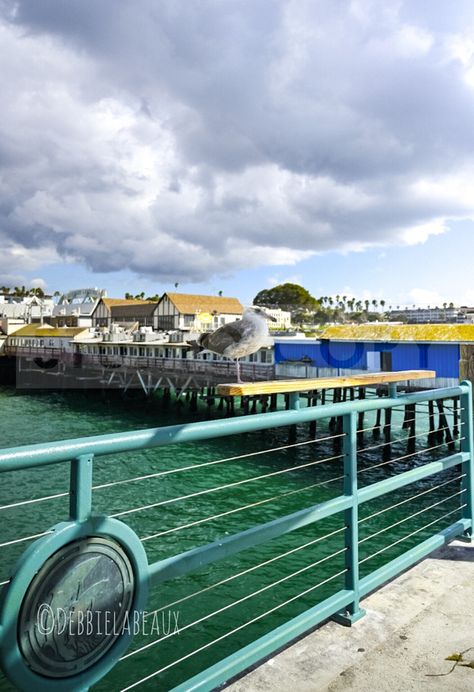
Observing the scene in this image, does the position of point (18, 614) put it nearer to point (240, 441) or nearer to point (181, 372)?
point (240, 441)

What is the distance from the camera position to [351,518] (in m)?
2.83

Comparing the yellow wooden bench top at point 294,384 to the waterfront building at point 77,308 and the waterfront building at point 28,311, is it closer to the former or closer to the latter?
the waterfront building at point 77,308

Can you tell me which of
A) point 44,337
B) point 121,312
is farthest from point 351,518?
point 121,312

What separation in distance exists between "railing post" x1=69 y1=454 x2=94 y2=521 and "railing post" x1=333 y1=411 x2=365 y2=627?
61.1 inches

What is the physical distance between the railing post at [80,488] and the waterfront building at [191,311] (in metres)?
62.9

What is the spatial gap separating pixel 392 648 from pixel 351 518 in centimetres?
65

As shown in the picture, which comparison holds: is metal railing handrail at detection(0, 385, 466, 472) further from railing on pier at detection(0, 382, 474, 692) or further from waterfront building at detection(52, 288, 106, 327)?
waterfront building at detection(52, 288, 106, 327)

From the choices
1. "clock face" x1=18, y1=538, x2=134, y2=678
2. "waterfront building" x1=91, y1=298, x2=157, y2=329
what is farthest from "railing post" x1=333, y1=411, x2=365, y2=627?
"waterfront building" x1=91, y1=298, x2=157, y2=329

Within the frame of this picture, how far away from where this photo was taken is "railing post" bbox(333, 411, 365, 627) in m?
2.81

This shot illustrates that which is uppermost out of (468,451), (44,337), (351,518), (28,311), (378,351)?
(28,311)

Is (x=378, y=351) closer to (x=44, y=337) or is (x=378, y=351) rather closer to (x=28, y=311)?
(x=44, y=337)

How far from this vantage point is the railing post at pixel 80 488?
1678 millimetres

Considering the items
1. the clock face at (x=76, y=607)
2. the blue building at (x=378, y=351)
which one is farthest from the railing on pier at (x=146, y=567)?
the blue building at (x=378, y=351)

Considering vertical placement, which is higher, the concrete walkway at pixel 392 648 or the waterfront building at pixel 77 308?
the waterfront building at pixel 77 308
